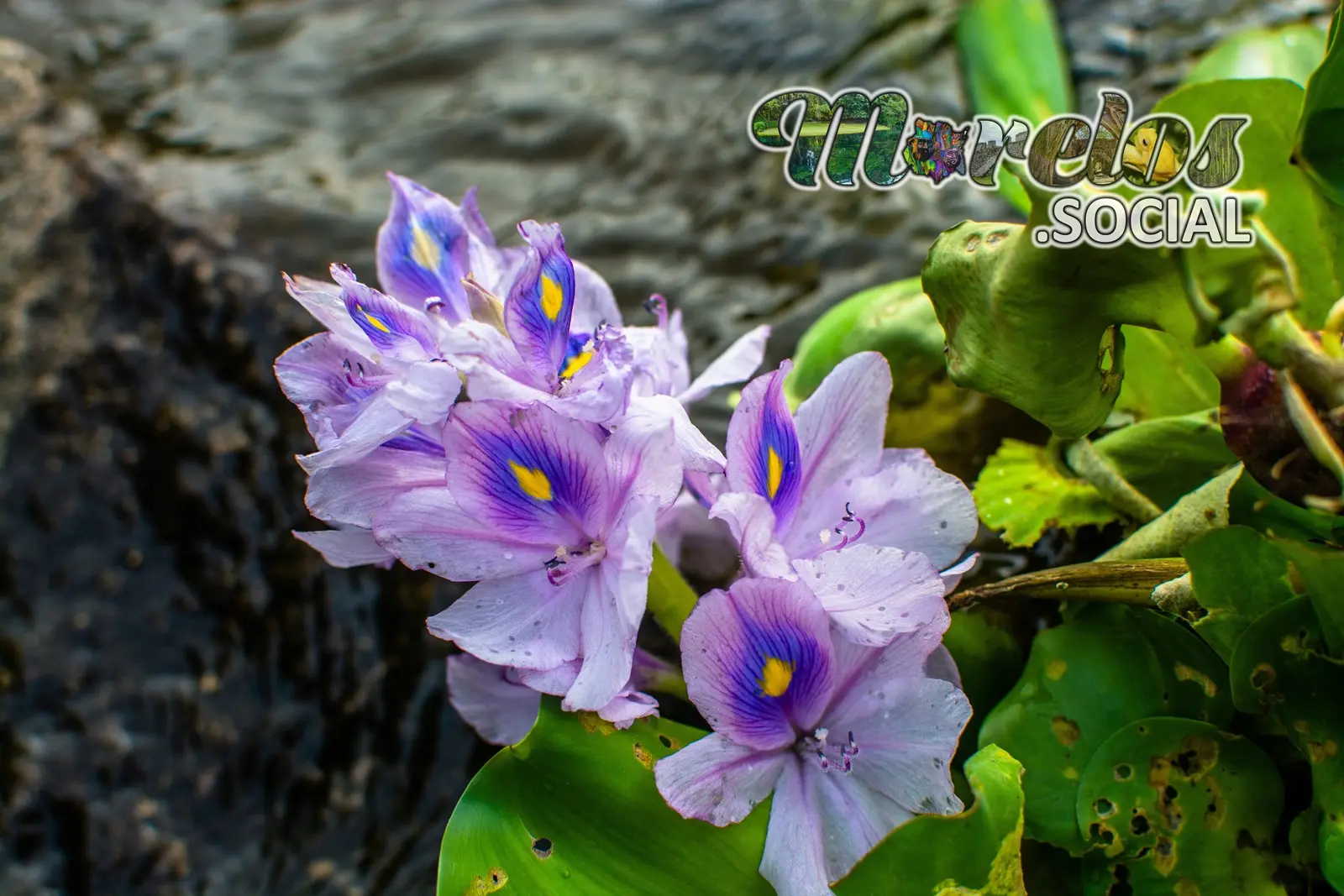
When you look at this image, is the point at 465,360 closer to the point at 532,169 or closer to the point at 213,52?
the point at 532,169

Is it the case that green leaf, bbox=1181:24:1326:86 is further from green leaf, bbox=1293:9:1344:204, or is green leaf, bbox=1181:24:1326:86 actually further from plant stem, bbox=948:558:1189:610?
plant stem, bbox=948:558:1189:610

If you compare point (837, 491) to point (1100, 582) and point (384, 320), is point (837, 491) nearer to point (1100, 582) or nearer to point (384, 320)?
point (1100, 582)

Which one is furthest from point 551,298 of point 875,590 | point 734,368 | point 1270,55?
point 1270,55

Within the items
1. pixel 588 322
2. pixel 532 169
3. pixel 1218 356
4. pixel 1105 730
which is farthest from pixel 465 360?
pixel 532 169

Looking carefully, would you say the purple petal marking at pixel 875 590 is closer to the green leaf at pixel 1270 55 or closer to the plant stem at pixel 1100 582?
the plant stem at pixel 1100 582

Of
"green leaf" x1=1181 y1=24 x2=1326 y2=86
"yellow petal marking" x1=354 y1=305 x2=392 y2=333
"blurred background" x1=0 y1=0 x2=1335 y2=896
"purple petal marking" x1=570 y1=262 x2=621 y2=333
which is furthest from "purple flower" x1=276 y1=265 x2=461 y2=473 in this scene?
"green leaf" x1=1181 y1=24 x2=1326 y2=86
